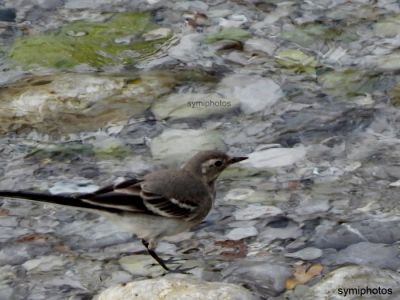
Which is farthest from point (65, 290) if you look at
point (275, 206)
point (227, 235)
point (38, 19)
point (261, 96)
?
point (38, 19)

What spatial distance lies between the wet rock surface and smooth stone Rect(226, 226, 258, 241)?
1 cm

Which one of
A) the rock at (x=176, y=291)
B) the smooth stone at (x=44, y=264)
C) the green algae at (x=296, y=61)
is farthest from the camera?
the green algae at (x=296, y=61)

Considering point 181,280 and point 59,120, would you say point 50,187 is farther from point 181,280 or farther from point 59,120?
point 181,280

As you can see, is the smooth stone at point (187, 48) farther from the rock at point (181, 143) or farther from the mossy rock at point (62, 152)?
the mossy rock at point (62, 152)

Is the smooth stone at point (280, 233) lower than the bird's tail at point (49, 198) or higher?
lower

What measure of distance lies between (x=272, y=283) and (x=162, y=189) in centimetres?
89

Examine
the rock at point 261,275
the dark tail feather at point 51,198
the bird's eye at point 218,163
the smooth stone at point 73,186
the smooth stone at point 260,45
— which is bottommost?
the smooth stone at point 73,186

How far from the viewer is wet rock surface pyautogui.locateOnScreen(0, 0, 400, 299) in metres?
5.99

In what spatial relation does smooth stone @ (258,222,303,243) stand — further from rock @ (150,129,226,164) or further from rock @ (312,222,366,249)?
rock @ (150,129,226,164)

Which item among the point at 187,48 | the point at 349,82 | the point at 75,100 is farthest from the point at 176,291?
the point at 187,48

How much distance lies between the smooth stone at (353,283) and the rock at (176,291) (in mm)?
354

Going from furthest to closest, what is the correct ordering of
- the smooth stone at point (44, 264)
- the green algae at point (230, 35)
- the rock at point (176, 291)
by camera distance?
the green algae at point (230, 35) < the smooth stone at point (44, 264) < the rock at point (176, 291)

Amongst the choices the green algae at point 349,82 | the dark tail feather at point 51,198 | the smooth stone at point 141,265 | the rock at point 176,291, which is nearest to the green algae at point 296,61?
the green algae at point 349,82

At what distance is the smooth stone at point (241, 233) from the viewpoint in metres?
6.33
